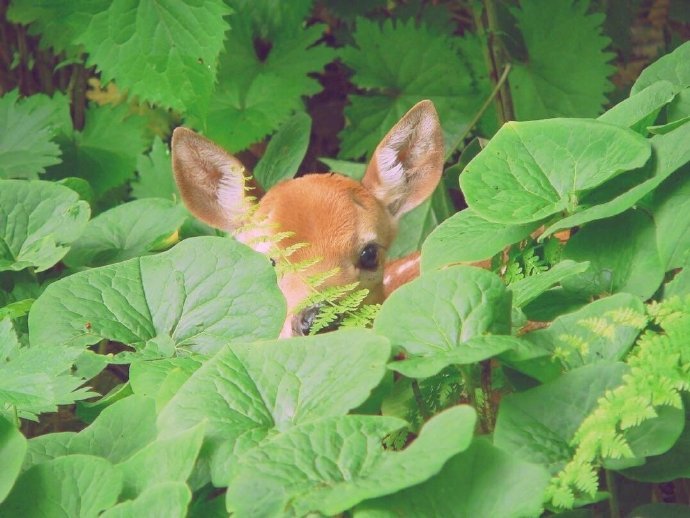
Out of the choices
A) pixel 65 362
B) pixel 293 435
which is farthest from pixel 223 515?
pixel 65 362

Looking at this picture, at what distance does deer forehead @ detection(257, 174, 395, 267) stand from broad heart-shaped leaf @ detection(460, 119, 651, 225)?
55 cm

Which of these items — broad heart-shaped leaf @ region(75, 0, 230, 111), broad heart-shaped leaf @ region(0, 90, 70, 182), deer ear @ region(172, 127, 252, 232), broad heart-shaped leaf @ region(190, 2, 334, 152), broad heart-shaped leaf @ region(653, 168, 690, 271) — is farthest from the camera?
broad heart-shaped leaf @ region(190, 2, 334, 152)

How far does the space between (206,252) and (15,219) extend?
546 mm

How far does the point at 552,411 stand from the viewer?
119cm

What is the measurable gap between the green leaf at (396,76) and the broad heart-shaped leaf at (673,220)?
1810mm

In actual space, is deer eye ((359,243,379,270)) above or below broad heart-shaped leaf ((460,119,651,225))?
below

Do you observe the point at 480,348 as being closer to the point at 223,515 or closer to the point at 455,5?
the point at 223,515

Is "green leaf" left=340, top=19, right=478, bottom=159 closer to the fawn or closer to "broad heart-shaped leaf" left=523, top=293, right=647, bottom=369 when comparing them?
the fawn

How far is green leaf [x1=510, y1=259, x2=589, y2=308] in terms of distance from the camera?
131 cm

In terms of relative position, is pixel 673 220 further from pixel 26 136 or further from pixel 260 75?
pixel 260 75

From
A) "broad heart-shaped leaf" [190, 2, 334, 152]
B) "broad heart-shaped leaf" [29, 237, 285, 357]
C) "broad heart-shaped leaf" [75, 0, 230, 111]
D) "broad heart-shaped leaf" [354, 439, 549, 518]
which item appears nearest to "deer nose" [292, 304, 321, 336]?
"broad heart-shaped leaf" [29, 237, 285, 357]

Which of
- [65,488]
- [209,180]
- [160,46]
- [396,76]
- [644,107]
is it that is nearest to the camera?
[65,488]

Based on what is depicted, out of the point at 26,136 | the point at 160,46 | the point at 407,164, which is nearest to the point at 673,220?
the point at 407,164

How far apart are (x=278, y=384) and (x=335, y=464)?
0.60 feet
